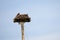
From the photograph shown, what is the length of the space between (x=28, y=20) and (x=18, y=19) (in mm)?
562

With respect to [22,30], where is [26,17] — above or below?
above

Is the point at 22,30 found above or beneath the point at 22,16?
beneath

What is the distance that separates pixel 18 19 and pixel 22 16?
0.42m

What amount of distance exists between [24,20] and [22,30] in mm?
587

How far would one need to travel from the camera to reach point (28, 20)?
11141 mm

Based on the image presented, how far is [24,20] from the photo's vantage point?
36.1 ft

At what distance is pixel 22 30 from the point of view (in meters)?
10.7

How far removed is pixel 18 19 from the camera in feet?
35.8

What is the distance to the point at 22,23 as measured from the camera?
10883 mm

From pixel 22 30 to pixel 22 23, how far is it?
383mm

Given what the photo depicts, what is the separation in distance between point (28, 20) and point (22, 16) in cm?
39

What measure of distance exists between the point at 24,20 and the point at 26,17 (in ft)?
0.88

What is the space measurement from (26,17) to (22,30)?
840mm
